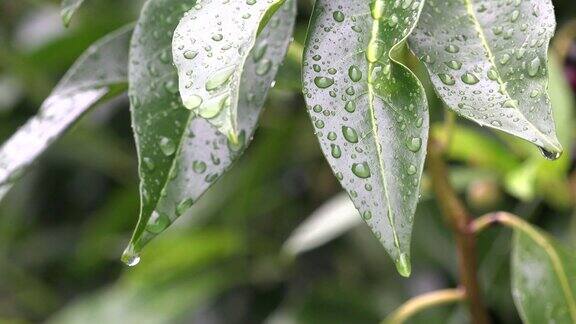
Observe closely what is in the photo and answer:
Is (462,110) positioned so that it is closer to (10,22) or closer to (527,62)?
(527,62)

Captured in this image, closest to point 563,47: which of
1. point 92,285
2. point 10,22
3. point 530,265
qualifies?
point 530,265

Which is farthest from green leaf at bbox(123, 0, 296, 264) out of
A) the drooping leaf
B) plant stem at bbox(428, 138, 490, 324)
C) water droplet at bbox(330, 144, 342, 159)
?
the drooping leaf

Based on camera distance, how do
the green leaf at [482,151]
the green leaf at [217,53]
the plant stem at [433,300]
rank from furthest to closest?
the green leaf at [482,151], the plant stem at [433,300], the green leaf at [217,53]

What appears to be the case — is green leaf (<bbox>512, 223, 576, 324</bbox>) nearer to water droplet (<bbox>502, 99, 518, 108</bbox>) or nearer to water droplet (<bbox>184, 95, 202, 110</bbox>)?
water droplet (<bbox>502, 99, 518, 108</bbox>)

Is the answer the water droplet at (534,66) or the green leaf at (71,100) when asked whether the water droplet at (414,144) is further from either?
the green leaf at (71,100)

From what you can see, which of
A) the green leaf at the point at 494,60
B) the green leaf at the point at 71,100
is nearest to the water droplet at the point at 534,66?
the green leaf at the point at 494,60

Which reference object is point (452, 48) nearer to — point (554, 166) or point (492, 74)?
point (492, 74)

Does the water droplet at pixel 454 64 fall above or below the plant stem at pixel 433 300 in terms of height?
above
